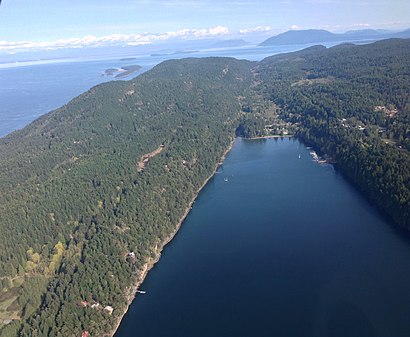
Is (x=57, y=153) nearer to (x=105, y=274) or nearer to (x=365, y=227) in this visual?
(x=105, y=274)

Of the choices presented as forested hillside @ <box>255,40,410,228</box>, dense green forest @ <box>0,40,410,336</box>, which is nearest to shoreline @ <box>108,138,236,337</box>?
dense green forest @ <box>0,40,410,336</box>

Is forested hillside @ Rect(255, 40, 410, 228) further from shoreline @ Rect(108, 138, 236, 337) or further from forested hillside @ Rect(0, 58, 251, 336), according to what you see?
shoreline @ Rect(108, 138, 236, 337)

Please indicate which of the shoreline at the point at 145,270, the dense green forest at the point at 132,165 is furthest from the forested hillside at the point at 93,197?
the shoreline at the point at 145,270

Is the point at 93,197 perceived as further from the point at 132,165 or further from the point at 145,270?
the point at 145,270

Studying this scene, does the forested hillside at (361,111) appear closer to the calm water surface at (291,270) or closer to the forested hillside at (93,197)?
the calm water surface at (291,270)

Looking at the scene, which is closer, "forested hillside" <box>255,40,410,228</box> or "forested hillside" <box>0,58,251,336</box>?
"forested hillside" <box>0,58,251,336</box>

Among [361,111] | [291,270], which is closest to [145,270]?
[291,270]

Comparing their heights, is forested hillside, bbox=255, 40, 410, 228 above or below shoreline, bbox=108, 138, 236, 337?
above
